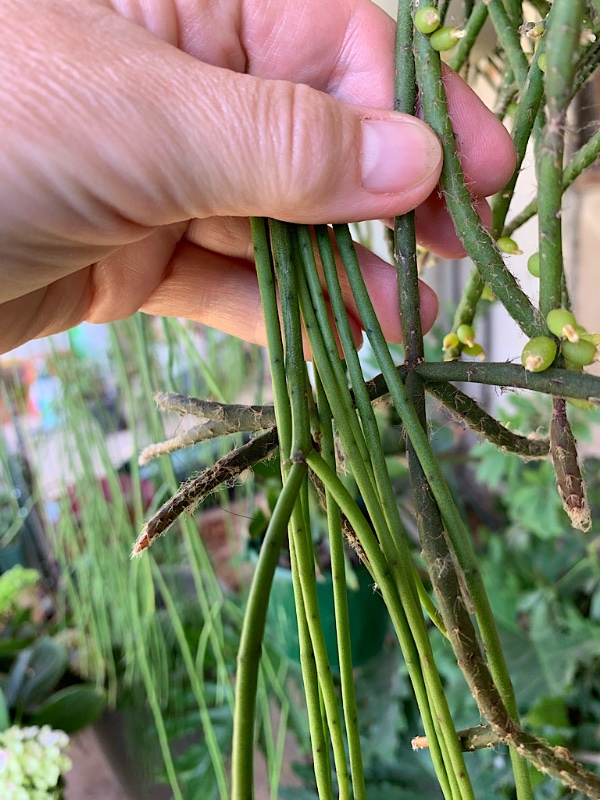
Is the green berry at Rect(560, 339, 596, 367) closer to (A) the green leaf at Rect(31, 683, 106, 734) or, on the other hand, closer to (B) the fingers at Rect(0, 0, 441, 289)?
(B) the fingers at Rect(0, 0, 441, 289)

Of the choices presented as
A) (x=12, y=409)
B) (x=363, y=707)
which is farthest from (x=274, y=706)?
(x=12, y=409)

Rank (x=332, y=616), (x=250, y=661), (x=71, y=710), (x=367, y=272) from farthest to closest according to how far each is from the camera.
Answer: (x=71, y=710), (x=332, y=616), (x=367, y=272), (x=250, y=661)

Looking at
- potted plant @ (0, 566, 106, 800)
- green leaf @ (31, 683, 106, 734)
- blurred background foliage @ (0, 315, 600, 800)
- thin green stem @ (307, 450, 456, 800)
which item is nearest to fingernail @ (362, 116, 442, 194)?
thin green stem @ (307, 450, 456, 800)

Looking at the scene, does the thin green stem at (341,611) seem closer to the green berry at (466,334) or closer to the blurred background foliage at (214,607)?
the green berry at (466,334)

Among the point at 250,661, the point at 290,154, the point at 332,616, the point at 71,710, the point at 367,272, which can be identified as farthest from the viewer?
the point at 71,710


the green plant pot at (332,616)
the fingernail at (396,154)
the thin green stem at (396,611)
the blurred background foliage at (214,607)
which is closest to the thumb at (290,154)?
the fingernail at (396,154)

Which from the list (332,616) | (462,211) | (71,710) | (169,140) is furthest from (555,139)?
(71,710)

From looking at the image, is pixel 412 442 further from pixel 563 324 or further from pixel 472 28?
pixel 472 28
